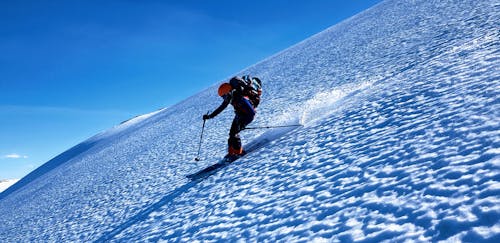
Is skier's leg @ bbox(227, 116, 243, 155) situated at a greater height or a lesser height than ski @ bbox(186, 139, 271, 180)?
greater

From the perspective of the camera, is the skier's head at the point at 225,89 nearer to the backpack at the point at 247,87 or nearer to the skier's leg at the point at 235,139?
the backpack at the point at 247,87

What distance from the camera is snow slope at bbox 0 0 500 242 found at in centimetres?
300

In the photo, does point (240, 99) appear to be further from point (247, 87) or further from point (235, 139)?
point (235, 139)

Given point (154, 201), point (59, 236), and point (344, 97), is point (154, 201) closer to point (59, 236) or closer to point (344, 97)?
point (59, 236)

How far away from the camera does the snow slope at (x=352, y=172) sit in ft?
9.83

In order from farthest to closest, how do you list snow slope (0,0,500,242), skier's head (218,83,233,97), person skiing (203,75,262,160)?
person skiing (203,75,262,160) → skier's head (218,83,233,97) → snow slope (0,0,500,242)

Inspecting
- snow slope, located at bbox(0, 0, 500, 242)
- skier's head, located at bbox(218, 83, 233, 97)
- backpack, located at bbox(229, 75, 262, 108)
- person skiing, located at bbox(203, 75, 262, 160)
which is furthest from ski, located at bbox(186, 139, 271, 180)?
skier's head, located at bbox(218, 83, 233, 97)

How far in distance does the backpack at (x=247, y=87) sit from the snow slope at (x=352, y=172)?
1146 mm

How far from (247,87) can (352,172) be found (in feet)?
11.3

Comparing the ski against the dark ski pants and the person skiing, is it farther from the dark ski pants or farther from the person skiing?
the person skiing

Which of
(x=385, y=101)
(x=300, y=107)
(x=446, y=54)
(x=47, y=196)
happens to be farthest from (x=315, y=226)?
(x=47, y=196)

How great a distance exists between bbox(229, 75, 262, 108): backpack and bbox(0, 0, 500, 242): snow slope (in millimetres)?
1146

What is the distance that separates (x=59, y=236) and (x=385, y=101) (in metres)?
7.47

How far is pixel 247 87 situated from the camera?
23.2ft
